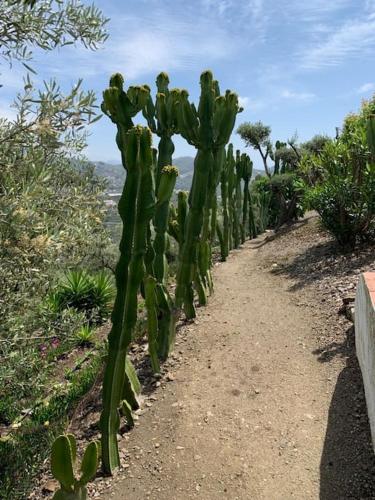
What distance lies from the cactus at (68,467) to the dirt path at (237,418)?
A: 819 mm

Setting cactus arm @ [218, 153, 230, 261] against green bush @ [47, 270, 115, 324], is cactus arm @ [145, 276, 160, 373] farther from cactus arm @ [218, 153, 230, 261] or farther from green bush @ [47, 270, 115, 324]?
cactus arm @ [218, 153, 230, 261]

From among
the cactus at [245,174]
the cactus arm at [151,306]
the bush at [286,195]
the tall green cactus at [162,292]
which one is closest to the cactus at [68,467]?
the cactus arm at [151,306]

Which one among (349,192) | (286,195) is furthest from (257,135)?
(349,192)

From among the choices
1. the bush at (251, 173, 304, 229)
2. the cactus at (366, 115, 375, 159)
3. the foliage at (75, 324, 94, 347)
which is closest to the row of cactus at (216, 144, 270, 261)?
the bush at (251, 173, 304, 229)

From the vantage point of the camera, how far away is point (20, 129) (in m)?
2.73

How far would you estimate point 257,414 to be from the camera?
4.65 metres

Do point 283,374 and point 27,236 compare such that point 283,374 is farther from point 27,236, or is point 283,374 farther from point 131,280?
point 27,236

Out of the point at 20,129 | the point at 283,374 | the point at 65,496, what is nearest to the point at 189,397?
the point at 283,374

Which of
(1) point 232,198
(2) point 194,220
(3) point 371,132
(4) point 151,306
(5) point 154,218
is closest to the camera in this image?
(4) point 151,306

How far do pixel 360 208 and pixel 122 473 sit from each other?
713 centimetres

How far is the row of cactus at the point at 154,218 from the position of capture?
3920mm

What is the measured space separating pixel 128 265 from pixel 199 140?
3040mm

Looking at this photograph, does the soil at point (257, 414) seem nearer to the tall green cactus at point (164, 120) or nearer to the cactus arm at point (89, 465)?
the cactus arm at point (89, 465)

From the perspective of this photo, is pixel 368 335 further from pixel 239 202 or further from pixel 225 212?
pixel 239 202
